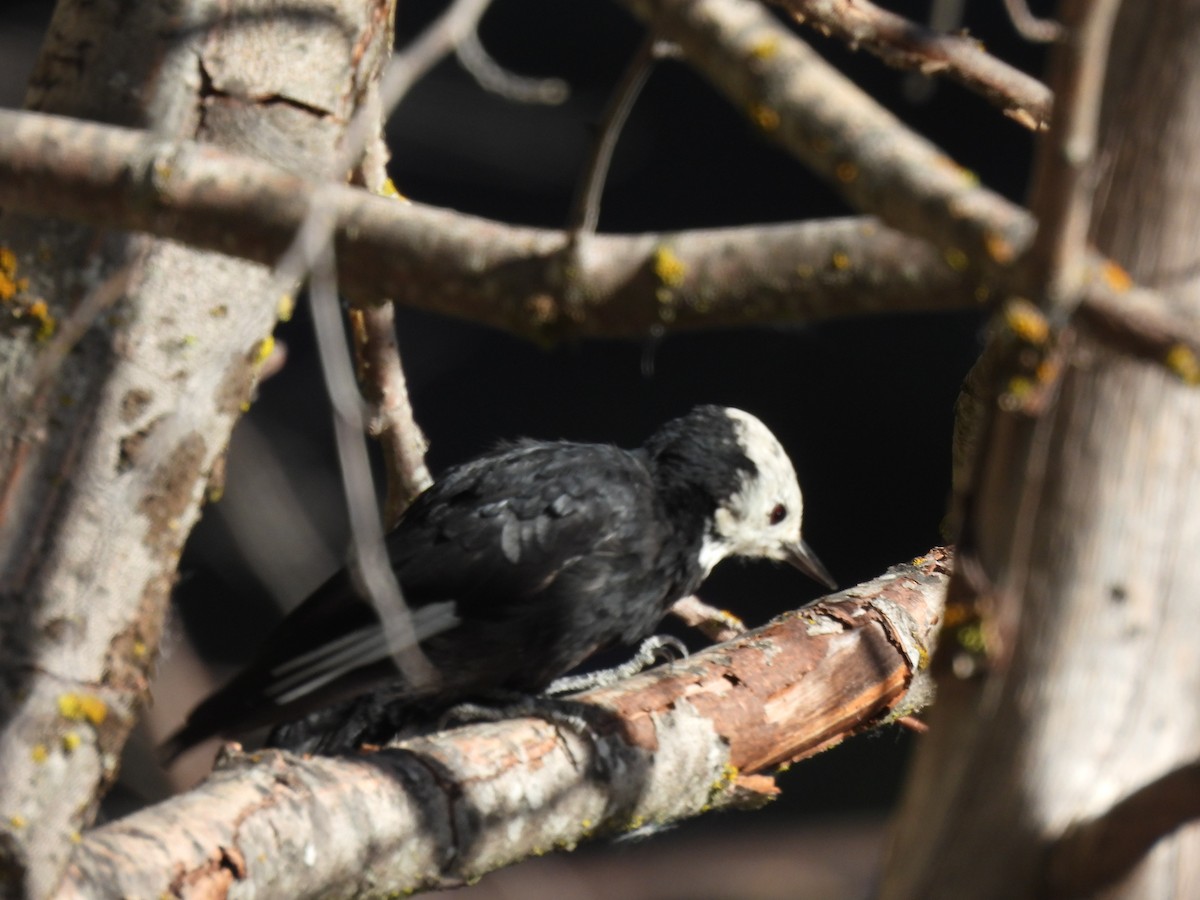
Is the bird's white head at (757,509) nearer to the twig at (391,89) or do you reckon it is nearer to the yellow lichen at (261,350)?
the yellow lichen at (261,350)

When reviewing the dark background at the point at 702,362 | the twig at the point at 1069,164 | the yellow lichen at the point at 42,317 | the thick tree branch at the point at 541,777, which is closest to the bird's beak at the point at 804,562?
the thick tree branch at the point at 541,777

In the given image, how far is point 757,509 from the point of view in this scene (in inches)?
101

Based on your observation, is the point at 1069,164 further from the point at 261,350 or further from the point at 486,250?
the point at 261,350

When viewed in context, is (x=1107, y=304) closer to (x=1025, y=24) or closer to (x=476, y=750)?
(x=1025, y=24)

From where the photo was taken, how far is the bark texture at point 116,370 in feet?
4.70

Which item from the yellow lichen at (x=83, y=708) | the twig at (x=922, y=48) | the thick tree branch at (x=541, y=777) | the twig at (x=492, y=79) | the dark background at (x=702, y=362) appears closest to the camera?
the twig at (x=492, y=79)

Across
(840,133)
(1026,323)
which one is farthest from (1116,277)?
(840,133)

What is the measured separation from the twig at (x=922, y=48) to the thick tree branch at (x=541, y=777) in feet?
2.79

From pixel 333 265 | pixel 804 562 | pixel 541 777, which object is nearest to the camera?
pixel 333 265

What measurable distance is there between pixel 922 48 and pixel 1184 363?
1371 millimetres

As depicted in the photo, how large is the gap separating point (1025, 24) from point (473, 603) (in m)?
1.36

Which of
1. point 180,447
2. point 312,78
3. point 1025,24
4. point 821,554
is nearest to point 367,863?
point 180,447

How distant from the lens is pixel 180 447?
1512 millimetres

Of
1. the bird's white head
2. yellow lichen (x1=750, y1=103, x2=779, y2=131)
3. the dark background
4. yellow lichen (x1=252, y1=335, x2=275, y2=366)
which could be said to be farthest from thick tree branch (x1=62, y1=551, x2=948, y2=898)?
the dark background
